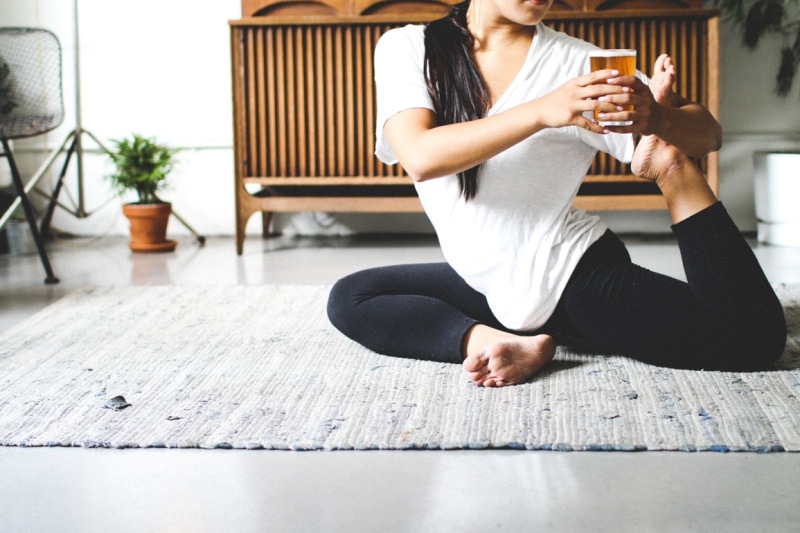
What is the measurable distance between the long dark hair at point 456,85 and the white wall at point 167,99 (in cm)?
207

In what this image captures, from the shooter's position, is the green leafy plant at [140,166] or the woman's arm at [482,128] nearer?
the woman's arm at [482,128]

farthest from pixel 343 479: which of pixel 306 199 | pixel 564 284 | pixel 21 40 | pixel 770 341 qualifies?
pixel 21 40

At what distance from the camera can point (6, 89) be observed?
2854mm

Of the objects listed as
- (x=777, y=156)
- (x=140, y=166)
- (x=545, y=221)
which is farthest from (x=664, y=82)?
Answer: (x=140, y=166)

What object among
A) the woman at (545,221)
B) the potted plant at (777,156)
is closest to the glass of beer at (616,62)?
the woman at (545,221)

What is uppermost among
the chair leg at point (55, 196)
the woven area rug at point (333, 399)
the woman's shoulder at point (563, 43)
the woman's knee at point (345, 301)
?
the woman's shoulder at point (563, 43)

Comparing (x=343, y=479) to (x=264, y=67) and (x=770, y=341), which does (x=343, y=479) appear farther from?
(x=264, y=67)

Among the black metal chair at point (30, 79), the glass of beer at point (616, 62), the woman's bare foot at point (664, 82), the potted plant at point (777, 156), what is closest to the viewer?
the glass of beer at point (616, 62)

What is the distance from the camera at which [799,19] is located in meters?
3.25

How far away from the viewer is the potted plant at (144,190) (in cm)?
322

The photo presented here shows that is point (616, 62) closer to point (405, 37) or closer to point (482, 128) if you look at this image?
point (482, 128)

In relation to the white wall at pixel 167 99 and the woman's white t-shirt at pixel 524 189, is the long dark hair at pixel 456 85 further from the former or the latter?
the white wall at pixel 167 99

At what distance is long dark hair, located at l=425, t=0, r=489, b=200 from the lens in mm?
1471

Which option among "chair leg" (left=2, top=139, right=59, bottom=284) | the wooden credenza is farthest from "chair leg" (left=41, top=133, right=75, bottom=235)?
the wooden credenza
